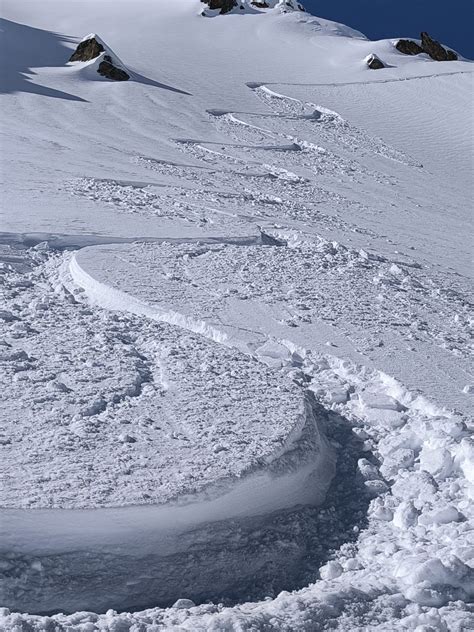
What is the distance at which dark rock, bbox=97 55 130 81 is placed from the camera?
15.8 meters

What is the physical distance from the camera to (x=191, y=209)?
723 cm

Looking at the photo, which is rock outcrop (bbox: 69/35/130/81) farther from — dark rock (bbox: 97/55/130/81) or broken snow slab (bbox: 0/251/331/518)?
broken snow slab (bbox: 0/251/331/518)

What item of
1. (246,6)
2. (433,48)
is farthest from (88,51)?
(246,6)

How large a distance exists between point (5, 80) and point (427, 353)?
1207 cm

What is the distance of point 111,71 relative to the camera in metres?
15.8

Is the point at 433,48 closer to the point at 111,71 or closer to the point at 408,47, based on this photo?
the point at 408,47

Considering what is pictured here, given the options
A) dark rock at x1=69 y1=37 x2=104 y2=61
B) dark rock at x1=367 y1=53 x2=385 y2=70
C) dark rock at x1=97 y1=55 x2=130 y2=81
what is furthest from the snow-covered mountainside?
dark rock at x1=367 y1=53 x2=385 y2=70

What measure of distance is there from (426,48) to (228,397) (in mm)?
22527

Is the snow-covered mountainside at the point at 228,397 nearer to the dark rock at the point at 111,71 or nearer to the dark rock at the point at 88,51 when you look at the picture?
the dark rock at the point at 111,71

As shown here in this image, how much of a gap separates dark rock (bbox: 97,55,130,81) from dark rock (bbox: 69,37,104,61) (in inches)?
12.7

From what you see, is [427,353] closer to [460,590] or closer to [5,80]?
[460,590]

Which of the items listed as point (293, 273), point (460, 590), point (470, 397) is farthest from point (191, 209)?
point (460, 590)

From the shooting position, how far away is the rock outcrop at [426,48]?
2347cm

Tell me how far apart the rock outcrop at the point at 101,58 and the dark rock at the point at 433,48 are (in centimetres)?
1123
